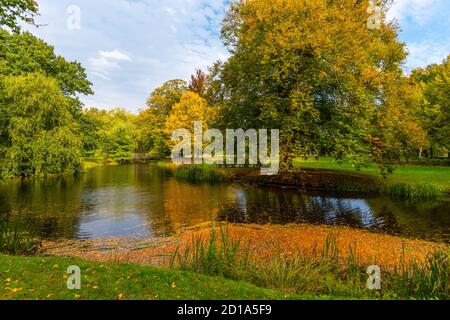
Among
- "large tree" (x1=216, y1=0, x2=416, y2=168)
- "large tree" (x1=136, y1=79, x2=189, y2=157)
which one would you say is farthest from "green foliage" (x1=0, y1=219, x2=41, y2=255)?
"large tree" (x1=136, y1=79, x2=189, y2=157)

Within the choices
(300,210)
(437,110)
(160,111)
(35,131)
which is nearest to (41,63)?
(35,131)

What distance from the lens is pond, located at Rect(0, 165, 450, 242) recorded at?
14.6 meters

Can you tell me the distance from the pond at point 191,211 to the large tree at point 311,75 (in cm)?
365

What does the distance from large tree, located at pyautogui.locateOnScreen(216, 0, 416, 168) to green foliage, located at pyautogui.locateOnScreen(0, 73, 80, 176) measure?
59.3ft

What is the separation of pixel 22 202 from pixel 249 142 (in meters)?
16.8

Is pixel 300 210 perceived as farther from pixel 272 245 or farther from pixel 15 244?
pixel 15 244

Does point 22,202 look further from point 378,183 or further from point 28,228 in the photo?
point 378,183

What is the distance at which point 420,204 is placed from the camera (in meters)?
20.0

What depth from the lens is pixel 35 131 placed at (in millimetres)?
29531

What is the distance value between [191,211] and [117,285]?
41.2ft

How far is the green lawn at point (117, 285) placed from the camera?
5719 millimetres

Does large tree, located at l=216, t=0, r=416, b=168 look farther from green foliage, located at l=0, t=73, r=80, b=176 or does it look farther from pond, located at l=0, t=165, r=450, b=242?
green foliage, located at l=0, t=73, r=80, b=176

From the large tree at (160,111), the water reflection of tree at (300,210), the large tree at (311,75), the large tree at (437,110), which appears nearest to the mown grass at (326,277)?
the water reflection of tree at (300,210)
